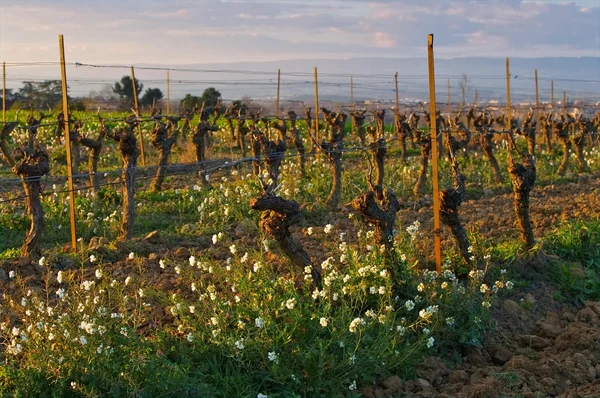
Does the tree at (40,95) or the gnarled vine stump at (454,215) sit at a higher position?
the tree at (40,95)

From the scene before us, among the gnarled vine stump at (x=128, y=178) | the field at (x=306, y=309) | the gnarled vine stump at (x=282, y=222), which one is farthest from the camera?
the gnarled vine stump at (x=128, y=178)

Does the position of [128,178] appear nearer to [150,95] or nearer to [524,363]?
[524,363]

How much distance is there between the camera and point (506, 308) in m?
7.31

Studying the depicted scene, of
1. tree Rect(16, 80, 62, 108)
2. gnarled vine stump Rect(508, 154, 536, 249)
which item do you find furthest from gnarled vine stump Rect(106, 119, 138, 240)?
tree Rect(16, 80, 62, 108)

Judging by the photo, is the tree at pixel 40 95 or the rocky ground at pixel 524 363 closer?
the rocky ground at pixel 524 363

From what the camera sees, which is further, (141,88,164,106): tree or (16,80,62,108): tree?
(141,88,164,106): tree

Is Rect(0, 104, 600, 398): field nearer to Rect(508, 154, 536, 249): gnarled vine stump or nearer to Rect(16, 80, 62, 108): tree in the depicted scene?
Rect(508, 154, 536, 249): gnarled vine stump

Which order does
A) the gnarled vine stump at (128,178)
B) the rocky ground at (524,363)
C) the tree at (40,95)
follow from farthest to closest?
the tree at (40,95)
the gnarled vine stump at (128,178)
the rocky ground at (524,363)

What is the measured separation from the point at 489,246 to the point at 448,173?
7.08 meters

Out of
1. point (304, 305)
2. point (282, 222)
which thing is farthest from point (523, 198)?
point (304, 305)

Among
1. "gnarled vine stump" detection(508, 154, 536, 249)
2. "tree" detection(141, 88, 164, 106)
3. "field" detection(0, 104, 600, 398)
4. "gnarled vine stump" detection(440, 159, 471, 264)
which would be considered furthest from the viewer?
"tree" detection(141, 88, 164, 106)

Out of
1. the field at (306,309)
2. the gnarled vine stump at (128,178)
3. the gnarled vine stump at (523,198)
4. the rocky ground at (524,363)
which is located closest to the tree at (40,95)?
the field at (306,309)

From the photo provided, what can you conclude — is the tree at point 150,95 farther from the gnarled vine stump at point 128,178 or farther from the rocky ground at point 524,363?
the rocky ground at point 524,363

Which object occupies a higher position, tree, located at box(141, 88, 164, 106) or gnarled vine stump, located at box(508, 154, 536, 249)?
tree, located at box(141, 88, 164, 106)
